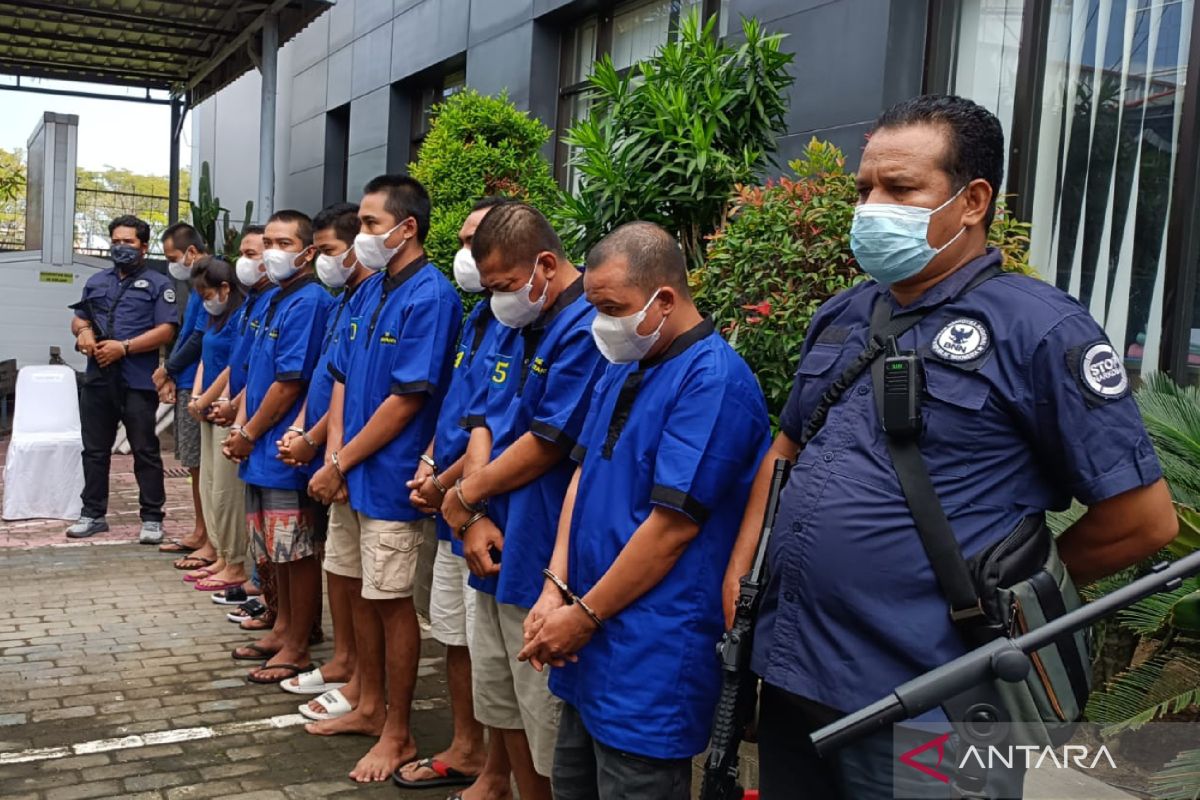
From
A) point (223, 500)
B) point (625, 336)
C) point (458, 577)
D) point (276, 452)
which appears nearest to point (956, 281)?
point (625, 336)

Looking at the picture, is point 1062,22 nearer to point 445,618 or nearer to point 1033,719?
point 445,618

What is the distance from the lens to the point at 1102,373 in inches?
79.9

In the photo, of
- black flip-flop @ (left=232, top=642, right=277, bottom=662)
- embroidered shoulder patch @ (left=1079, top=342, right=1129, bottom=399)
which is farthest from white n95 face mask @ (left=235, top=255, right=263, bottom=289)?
embroidered shoulder patch @ (left=1079, top=342, right=1129, bottom=399)

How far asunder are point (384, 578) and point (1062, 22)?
4372 mm

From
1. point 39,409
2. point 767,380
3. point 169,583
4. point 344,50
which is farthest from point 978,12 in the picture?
point 344,50

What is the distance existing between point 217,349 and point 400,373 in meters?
3.37

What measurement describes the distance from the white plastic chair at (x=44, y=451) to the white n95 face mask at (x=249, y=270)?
10.3ft

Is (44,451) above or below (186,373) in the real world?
below

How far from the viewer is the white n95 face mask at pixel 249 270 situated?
6328 mm

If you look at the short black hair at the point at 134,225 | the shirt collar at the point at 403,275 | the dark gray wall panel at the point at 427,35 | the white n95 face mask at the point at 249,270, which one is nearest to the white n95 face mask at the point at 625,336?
the shirt collar at the point at 403,275

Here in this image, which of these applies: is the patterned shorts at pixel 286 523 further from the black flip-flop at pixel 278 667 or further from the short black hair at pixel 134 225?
the short black hair at pixel 134 225

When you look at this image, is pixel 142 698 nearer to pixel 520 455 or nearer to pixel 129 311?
pixel 520 455

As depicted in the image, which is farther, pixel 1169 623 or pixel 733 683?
pixel 1169 623

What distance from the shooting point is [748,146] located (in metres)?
5.21
